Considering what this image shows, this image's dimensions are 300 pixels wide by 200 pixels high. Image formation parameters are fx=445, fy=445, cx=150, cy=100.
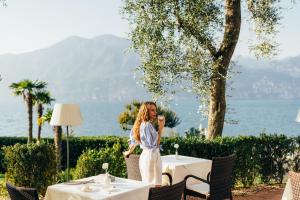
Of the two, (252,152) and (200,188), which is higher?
(252,152)

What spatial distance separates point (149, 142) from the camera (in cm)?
831

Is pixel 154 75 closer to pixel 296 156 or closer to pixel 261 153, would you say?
pixel 261 153

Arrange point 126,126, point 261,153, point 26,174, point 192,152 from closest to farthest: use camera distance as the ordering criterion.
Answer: point 26,174, point 192,152, point 261,153, point 126,126

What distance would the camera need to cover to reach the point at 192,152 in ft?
38.6

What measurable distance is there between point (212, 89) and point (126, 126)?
1000 inches

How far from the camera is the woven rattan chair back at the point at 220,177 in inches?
317

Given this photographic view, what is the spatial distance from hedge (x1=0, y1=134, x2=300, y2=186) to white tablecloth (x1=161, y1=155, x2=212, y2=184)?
179 centimetres

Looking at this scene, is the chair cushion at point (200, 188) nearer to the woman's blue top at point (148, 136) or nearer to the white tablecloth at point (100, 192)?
the woman's blue top at point (148, 136)

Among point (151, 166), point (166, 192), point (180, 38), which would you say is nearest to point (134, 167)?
point (151, 166)

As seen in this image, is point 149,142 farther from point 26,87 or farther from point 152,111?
point 26,87

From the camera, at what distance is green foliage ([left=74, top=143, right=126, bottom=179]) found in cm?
1010

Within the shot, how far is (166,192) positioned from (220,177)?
288cm

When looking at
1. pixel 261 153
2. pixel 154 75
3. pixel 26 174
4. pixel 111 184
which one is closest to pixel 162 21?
pixel 154 75

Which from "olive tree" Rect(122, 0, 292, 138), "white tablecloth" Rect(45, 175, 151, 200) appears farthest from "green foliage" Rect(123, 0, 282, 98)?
"white tablecloth" Rect(45, 175, 151, 200)
